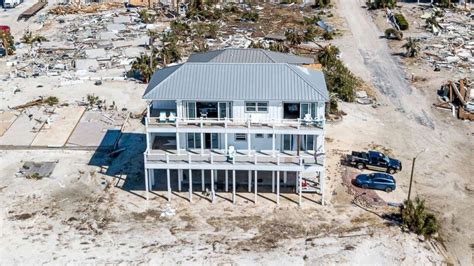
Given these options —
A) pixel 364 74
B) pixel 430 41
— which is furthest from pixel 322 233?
pixel 430 41

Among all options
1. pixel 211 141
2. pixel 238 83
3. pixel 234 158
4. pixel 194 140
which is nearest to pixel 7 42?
pixel 194 140

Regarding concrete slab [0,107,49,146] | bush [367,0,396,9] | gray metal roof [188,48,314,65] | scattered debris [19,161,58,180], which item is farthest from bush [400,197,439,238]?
bush [367,0,396,9]

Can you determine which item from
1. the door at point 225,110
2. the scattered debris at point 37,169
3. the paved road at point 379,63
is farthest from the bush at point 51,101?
the paved road at point 379,63

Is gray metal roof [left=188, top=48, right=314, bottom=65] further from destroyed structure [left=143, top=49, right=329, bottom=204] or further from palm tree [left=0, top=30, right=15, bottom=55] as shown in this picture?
palm tree [left=0, top=30, right=15, bottom=55]

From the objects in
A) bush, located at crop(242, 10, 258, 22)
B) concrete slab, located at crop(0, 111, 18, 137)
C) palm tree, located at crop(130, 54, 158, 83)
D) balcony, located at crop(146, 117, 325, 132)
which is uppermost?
bush, located at crop(242, 10, 258, 22)

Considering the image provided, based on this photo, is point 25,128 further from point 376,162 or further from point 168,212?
point 376,162

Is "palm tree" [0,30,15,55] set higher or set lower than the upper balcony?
higher
